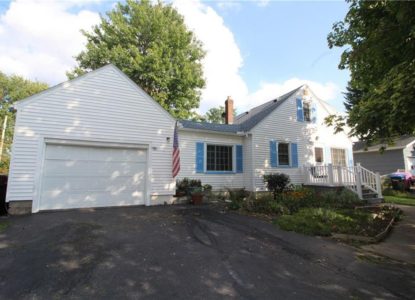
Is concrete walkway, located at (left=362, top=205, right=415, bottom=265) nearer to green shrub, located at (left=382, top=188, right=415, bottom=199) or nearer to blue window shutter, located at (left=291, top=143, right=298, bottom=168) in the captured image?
blue window shutter, located at (left=291, top=143, right=298, bottom=168)

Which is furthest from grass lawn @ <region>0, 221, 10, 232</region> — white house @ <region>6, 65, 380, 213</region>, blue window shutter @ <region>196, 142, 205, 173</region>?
blue window shutter @ <region>196, 142, 205, 173</region>

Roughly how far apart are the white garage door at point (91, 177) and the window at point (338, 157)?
12332 mm

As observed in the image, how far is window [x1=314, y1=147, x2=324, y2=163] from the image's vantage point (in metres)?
13.8

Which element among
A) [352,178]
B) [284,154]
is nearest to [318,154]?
[284,154]

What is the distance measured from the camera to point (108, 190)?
27.8 feet

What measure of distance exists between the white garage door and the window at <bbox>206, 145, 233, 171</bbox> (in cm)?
367

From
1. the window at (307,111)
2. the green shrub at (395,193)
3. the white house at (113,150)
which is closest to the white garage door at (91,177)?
the white house at (113,150)

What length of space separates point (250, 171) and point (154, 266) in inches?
348

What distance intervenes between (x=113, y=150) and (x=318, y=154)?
12.2 m

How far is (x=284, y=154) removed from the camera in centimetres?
1292

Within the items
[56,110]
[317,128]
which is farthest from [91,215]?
[317,128]

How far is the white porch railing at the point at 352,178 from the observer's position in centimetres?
1026

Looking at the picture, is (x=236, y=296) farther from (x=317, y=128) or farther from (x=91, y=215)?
(x=317, y=128)

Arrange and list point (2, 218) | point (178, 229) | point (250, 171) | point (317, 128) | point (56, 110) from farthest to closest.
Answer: point (317, 128) → point (250, 171) → point (56, 110) → point (2, 218) → point (178, 229)
